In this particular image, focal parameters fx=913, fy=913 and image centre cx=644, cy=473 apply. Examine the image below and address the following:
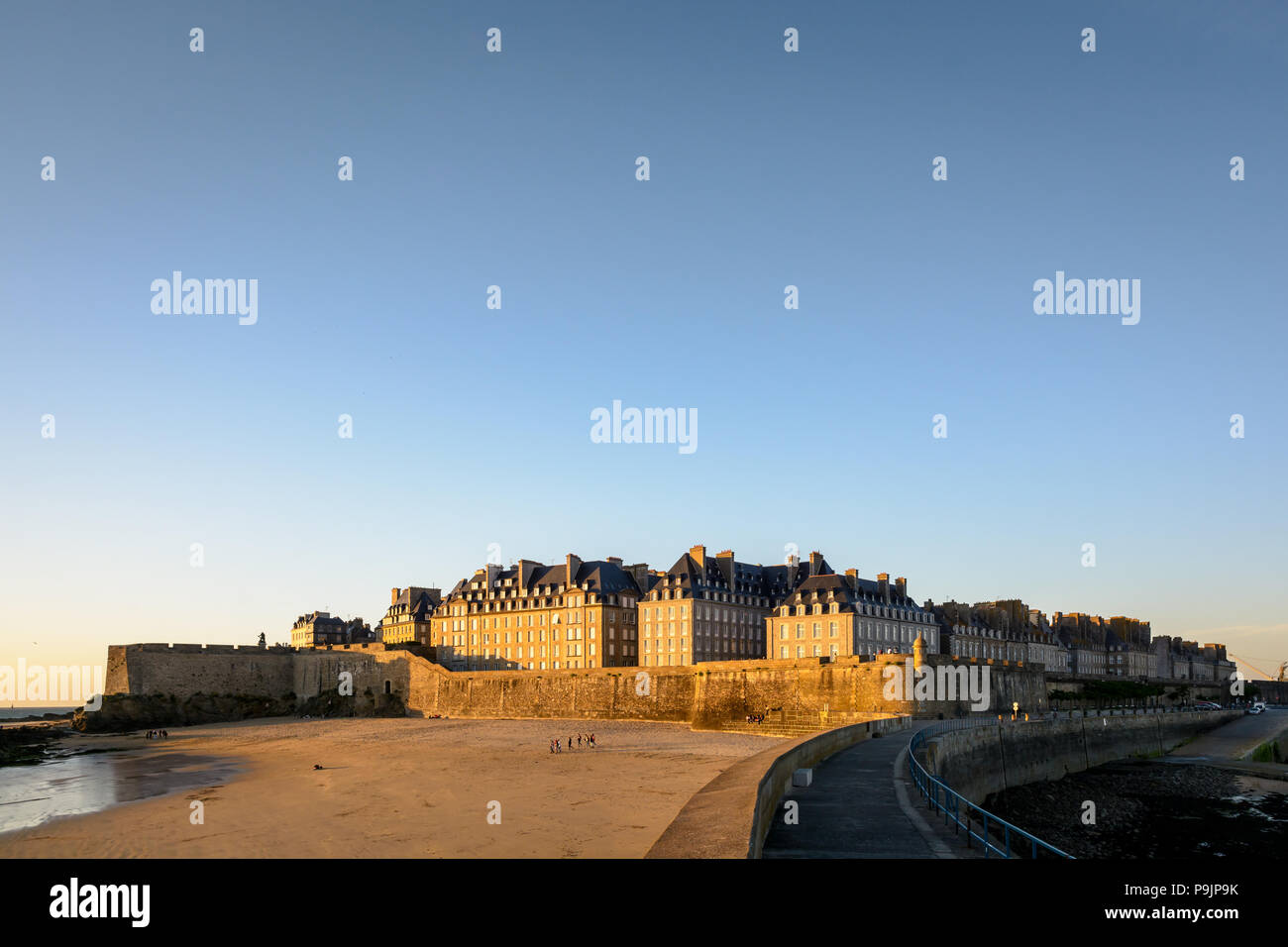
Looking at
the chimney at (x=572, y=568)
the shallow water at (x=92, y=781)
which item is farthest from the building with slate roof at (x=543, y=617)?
the shallow water at (x=92, y=781)

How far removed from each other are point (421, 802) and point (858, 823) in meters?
21.1

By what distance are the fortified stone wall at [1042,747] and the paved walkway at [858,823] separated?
23.1 feet

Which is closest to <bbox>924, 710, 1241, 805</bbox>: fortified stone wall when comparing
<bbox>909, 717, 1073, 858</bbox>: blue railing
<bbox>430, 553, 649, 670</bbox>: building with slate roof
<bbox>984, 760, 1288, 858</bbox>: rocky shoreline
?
<bbox>984, 760, 1288, 858</bbox>: rocky shoreline

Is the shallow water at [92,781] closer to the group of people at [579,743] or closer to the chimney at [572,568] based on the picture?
the group of people at [579,743]

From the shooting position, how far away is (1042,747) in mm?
49750

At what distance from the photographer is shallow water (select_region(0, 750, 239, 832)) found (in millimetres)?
34188

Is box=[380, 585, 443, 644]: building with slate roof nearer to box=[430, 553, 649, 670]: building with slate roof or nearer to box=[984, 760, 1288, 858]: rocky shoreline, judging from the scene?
box=[430, 553, 649, 670]: building with slate roof

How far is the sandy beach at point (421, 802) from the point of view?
25.3 metres

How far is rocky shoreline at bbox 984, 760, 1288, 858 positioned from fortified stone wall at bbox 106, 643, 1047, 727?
9.26 meters
